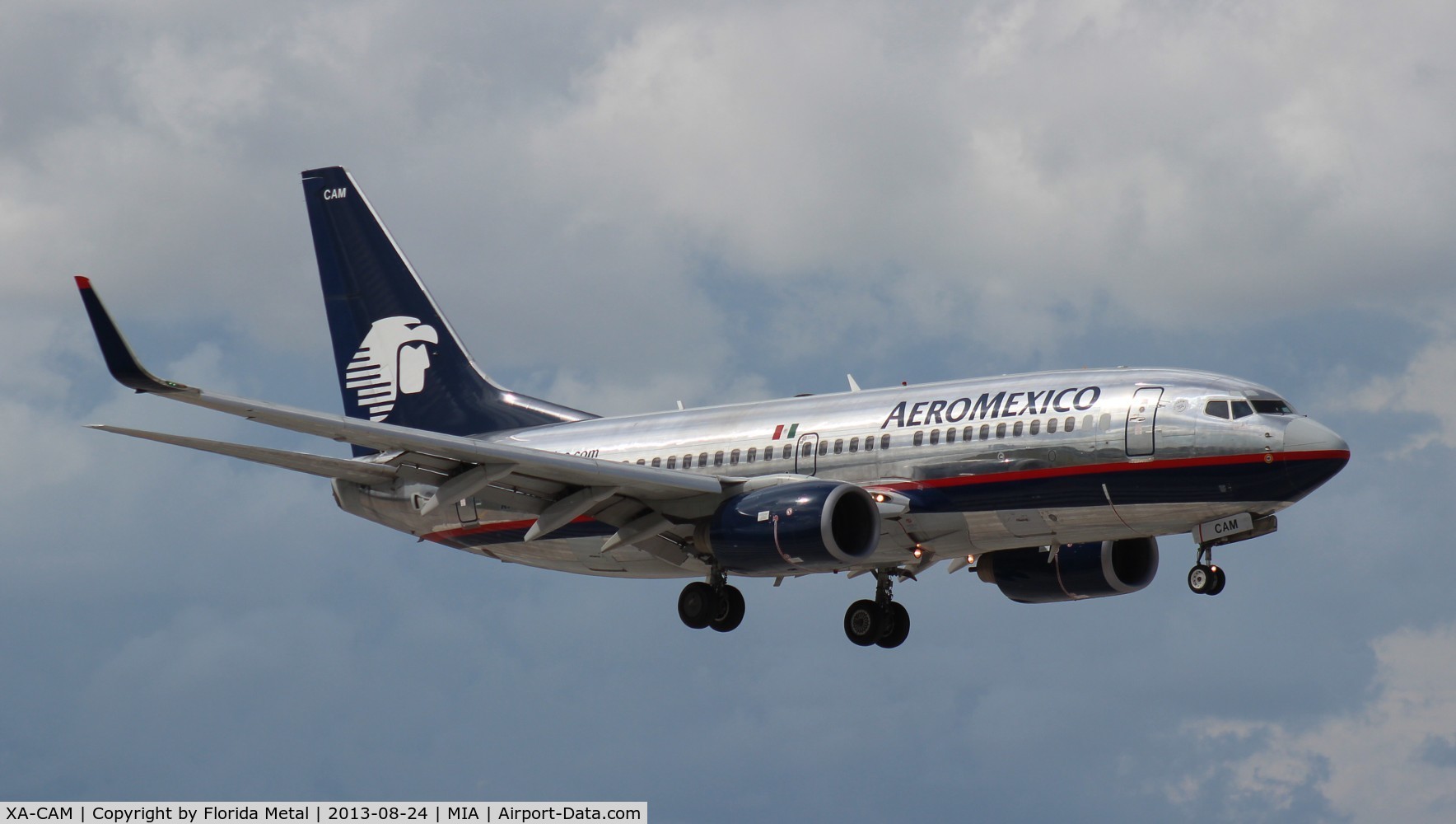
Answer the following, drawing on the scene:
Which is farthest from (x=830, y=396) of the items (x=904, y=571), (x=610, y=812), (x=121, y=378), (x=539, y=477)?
(x=121, y=378)

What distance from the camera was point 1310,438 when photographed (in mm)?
38125

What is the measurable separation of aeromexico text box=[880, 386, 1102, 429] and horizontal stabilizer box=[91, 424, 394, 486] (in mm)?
12738

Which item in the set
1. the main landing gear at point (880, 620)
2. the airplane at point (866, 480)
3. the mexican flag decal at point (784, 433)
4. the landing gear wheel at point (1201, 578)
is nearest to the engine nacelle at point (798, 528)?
the airplane at point (866, 480)

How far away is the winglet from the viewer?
32781 mm

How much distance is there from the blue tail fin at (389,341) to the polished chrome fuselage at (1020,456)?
7.07 meters

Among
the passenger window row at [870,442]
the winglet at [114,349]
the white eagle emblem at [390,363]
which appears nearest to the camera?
the winglet at [114,349]

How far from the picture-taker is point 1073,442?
39.2 meters

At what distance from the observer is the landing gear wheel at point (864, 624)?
45.9 metres

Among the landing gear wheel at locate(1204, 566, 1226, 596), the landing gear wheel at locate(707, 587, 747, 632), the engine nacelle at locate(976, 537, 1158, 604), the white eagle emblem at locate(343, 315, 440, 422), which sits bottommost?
the landing gear wheel at locate(1204, 566, 1226, 596)

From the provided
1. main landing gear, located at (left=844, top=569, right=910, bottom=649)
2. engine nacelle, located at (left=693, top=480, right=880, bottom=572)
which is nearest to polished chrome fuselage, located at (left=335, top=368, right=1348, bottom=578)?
engine nacelle, located at (left=693, top=480, right=880, bottom=572)

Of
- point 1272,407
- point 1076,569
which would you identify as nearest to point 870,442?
point 1076,569

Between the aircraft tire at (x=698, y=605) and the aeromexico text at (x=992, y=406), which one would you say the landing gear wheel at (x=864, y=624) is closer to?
the aircraft tire at (x=698, y=605)

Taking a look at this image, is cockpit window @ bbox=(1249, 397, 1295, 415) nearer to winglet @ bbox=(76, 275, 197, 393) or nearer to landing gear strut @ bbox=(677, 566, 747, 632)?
landing gear strut @ bbox=(677, 566, 747, 632)

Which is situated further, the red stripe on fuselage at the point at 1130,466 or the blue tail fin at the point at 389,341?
the blue tail fin at the point at 389,341
